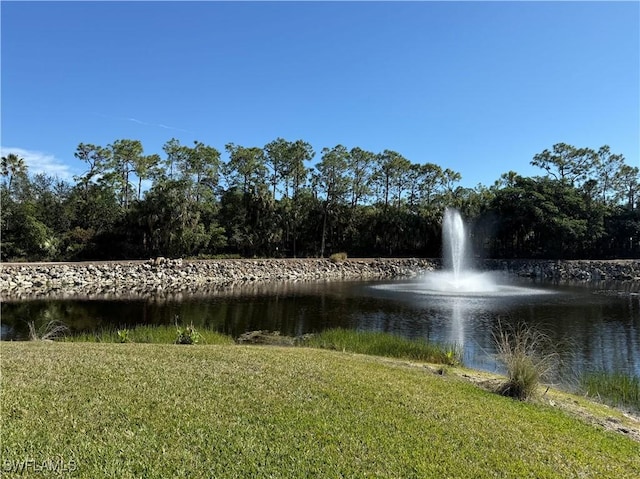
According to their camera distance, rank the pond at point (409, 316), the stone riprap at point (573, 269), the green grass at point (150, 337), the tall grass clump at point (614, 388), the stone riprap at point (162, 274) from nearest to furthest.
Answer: the tall grass clump at point (614, 388) → the green grass at point (150, 337) → the pond at point (409, 316) → the stone riprap at point (162, 274) → the stone riprap at point (573, 269)

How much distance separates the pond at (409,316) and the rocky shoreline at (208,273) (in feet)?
15.0

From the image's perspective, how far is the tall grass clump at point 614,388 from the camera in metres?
8.64

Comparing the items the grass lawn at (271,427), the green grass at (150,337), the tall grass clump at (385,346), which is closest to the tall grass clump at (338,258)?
the tall grass clump at (385,346)

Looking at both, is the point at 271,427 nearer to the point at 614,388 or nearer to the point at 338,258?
the point at 614,388

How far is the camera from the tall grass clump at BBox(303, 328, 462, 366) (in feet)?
36.6

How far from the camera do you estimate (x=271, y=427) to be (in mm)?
4695

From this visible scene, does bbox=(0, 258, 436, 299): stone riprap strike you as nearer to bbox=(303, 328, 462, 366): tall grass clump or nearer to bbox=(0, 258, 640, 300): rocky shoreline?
bbox=(0, 258, 640, 300): rocky shoreline

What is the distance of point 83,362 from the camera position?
6.83 metres

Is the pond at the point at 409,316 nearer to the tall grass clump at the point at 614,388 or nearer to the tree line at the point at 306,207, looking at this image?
the tall grass clump at the point at 614,388

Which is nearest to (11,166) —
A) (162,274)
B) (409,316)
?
(162,274)

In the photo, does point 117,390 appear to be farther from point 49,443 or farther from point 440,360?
point 440,360

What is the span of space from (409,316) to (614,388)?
9.15m

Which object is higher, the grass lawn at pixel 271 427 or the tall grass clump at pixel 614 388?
the grass lawn at pixel 271 427

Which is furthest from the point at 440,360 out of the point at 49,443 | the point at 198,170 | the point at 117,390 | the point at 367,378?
the point at 198,170
